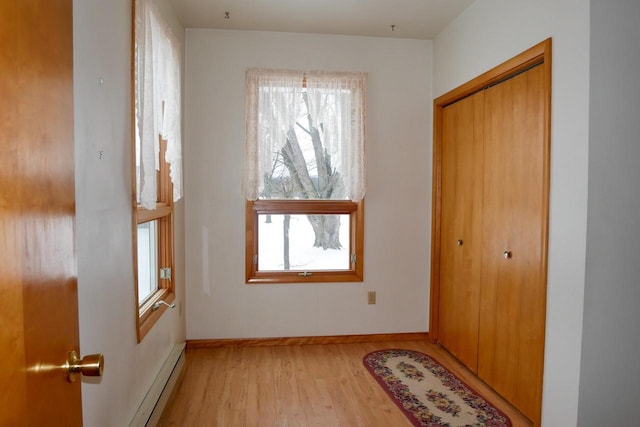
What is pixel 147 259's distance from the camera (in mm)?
2734

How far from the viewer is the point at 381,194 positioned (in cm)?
366

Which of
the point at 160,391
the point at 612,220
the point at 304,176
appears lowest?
the point at 160,391

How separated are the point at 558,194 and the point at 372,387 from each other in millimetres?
1683

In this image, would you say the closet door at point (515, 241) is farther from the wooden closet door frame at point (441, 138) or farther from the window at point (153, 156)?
the window at point (153, 156)

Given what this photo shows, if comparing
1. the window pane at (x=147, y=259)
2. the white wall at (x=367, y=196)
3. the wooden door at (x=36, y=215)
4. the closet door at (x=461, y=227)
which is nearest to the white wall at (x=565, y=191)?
the closet door at (x=461, y=227)

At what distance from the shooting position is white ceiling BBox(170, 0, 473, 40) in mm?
2945

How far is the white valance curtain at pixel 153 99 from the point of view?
2.04 meters

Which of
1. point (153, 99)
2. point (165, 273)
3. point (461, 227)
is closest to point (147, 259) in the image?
point (165, 273)

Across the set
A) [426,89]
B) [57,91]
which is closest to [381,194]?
[426,89]

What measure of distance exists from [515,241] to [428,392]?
1.13 meters

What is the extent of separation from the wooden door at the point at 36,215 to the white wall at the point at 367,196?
260cm

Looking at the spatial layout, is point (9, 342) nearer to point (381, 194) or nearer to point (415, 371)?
point (415, 371)

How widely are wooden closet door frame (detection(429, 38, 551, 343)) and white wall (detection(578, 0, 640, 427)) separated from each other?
261 mm

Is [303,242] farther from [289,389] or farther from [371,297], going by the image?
[289,389]
